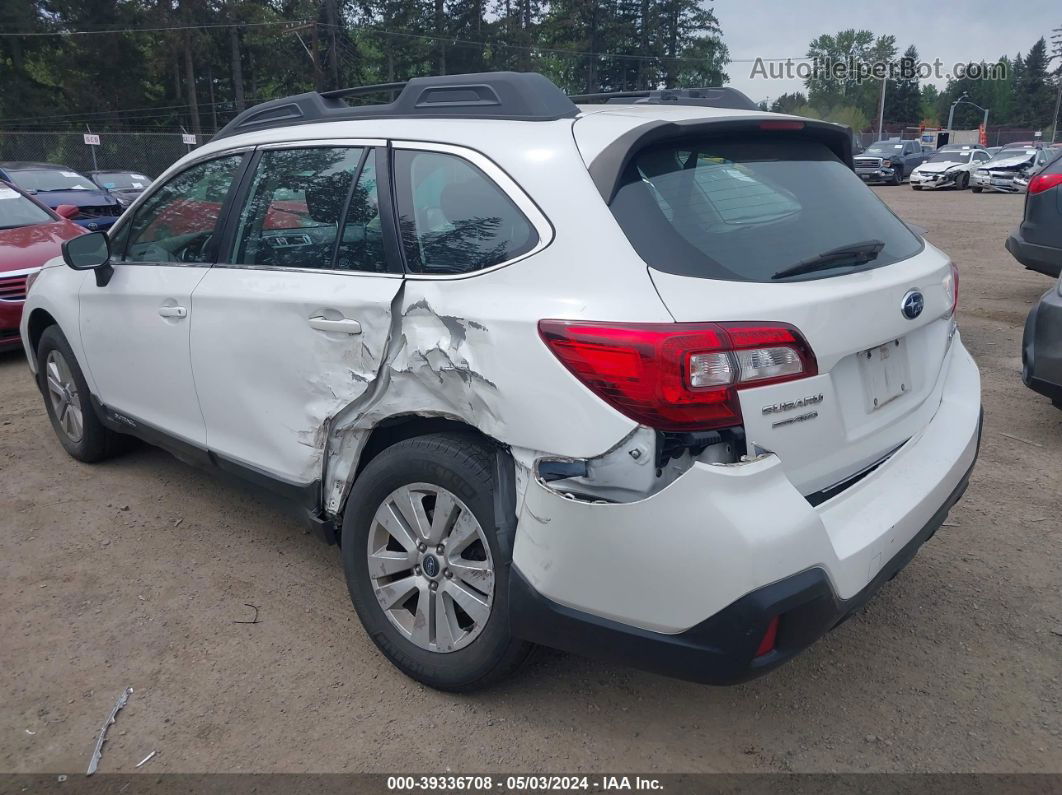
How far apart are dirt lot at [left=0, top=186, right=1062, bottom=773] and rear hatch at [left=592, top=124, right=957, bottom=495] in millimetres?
830

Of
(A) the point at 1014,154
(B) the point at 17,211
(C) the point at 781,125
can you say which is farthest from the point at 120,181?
(A) the point at 1014,154

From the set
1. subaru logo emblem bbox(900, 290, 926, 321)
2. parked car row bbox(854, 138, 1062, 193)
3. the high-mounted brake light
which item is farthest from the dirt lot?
parked car row bbox(854, 138, 1062, 193)

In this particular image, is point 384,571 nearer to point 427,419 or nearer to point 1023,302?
point 427,419

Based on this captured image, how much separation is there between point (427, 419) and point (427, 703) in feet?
3.00

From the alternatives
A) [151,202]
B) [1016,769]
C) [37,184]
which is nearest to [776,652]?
[1016,769]

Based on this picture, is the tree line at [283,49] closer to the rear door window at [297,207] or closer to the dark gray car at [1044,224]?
the dark gray car at [1044,224]

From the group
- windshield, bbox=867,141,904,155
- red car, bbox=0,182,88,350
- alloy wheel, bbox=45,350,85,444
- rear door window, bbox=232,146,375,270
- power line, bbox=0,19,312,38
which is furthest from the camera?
power line, bbox=0,19,312,38

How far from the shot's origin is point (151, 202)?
3900 millimetres

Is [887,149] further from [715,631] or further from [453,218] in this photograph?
[715,631]

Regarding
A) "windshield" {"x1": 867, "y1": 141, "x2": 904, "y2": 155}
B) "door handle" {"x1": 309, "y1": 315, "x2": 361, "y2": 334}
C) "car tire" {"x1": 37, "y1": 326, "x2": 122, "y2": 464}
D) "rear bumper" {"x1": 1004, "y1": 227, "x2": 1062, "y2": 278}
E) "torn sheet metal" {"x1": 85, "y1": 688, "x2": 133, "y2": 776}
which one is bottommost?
"torn sheet metal" {"x1": 85, "y1": 688, "x2": 133, "y2": 776}

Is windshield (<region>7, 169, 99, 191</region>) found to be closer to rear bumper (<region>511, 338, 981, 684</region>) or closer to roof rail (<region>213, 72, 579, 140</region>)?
roof rail (<region>213, 72, 579, 140</region>)

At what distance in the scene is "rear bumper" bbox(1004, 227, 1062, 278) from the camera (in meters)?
7.06

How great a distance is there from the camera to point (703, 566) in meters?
2.00

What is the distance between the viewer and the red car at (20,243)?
697 cm
